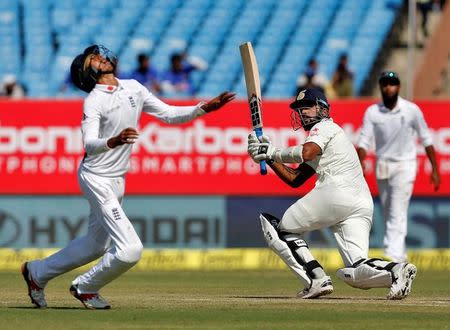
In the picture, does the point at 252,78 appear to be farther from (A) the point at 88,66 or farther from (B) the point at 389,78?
(B) the point at 389,78

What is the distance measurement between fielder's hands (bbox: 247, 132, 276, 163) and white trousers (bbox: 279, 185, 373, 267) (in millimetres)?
544

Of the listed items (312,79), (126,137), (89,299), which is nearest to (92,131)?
(126,137)

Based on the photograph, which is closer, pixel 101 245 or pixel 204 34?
pixel 101 245

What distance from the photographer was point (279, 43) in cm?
2306

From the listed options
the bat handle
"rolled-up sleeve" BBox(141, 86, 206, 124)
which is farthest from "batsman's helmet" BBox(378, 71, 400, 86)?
"rolled-up sleeve" BBox(141, 86, 206, 124)

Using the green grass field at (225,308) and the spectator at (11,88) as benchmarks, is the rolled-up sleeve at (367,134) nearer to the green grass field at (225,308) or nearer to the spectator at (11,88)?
the green grass field at (225,308)

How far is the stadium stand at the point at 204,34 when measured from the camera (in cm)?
2222

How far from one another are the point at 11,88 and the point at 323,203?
10665 millimetres

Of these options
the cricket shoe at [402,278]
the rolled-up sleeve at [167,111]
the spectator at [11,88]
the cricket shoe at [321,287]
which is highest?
the spectator at [11,88]

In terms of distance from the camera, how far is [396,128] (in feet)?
49.6

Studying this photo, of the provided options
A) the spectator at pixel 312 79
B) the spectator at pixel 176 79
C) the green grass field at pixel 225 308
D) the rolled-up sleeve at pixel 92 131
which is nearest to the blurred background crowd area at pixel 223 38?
the spectator at pixel 312 79

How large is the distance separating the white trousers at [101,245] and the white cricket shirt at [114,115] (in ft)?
0.33

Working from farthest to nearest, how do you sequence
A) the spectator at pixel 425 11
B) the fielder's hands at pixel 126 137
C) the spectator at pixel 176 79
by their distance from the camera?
the spectator at pixel 425 11, the spectator at pixel 176 79, the fielder's hands at pixel 126 137

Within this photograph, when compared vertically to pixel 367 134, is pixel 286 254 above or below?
below
